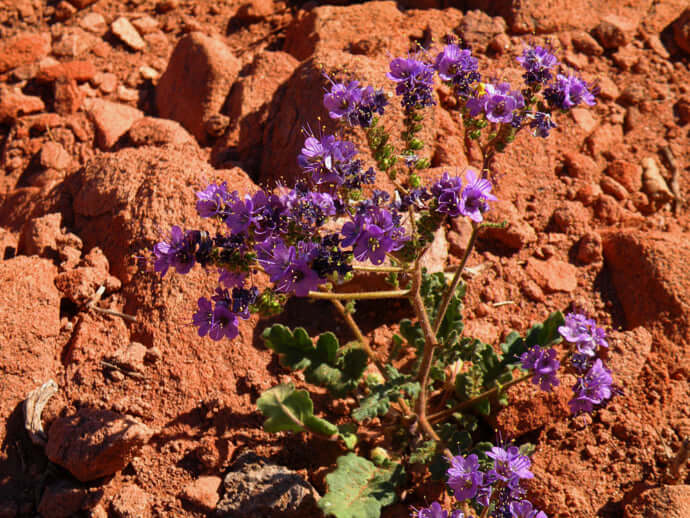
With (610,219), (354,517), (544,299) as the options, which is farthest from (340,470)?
(610,219)

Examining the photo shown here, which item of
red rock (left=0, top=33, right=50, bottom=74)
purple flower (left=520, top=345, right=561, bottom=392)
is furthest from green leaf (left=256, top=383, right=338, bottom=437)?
red rock (left=0, top=33, right=50, bottom=74)

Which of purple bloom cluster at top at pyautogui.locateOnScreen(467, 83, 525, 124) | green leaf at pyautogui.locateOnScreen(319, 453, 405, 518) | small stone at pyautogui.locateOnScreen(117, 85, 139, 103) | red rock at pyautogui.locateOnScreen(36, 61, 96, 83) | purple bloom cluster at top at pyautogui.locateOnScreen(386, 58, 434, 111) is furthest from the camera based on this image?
small stone at pyautogui.locateOnScreen(117, 85, 139, 103)

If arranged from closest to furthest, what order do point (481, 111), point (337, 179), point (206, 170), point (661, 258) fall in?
1. point (337, 179)
2. point (481, 111)
3. point (661, 258)
4. point (206, 170)

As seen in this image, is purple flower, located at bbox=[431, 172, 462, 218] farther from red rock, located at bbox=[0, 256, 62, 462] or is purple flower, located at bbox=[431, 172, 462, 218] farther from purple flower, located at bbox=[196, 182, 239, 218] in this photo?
red rock, located at bbox=[0, 256, 62, 462]

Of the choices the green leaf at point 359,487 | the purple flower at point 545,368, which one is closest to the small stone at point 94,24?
the green leaf at point 359,487

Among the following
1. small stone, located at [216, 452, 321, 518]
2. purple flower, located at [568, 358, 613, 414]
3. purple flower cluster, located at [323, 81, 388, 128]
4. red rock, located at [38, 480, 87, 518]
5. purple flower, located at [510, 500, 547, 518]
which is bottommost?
red rock, located at [38, 480, 87, 518]

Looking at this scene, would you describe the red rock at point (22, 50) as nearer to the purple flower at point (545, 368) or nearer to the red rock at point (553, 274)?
the red rock at point (553, 274)

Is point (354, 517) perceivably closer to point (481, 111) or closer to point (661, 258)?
point (481, 111)
